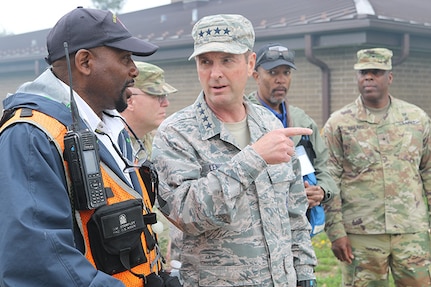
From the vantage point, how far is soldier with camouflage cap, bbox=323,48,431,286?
4.61 m

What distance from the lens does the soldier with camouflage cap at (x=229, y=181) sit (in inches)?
98.0

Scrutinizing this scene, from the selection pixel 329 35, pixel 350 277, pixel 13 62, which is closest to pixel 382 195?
pixel 350 277

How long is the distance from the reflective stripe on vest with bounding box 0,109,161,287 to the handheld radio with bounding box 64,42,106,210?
0.03 metres

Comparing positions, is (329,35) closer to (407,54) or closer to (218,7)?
(407,54)

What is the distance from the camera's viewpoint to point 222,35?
283 cm

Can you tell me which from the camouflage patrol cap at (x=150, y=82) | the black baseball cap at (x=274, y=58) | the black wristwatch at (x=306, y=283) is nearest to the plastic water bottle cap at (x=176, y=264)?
the black wristwatch at (x=306, y=283)

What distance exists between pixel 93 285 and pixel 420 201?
3.57m

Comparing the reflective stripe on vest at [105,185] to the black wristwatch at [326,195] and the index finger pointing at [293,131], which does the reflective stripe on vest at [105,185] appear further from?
the black wristwatch at [326,195]

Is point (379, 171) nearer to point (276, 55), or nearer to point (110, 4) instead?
point (276, 55)

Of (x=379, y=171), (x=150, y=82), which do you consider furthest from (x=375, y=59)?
(x=150, y=82)

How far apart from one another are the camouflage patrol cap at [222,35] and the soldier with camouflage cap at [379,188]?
2125 millimetres

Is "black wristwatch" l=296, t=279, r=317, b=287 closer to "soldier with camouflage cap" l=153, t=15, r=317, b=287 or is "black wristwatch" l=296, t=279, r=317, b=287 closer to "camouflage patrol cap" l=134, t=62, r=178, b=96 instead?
"soldier with camouflage cap" l=153, t=15, r=317, b=287

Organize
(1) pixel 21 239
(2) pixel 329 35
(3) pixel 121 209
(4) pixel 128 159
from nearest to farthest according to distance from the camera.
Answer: (1) pixel 21 239 < (3) pixel 121 209 < (4) pixel 128 159 < (2) pixel 329 35

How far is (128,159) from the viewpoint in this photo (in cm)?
234
